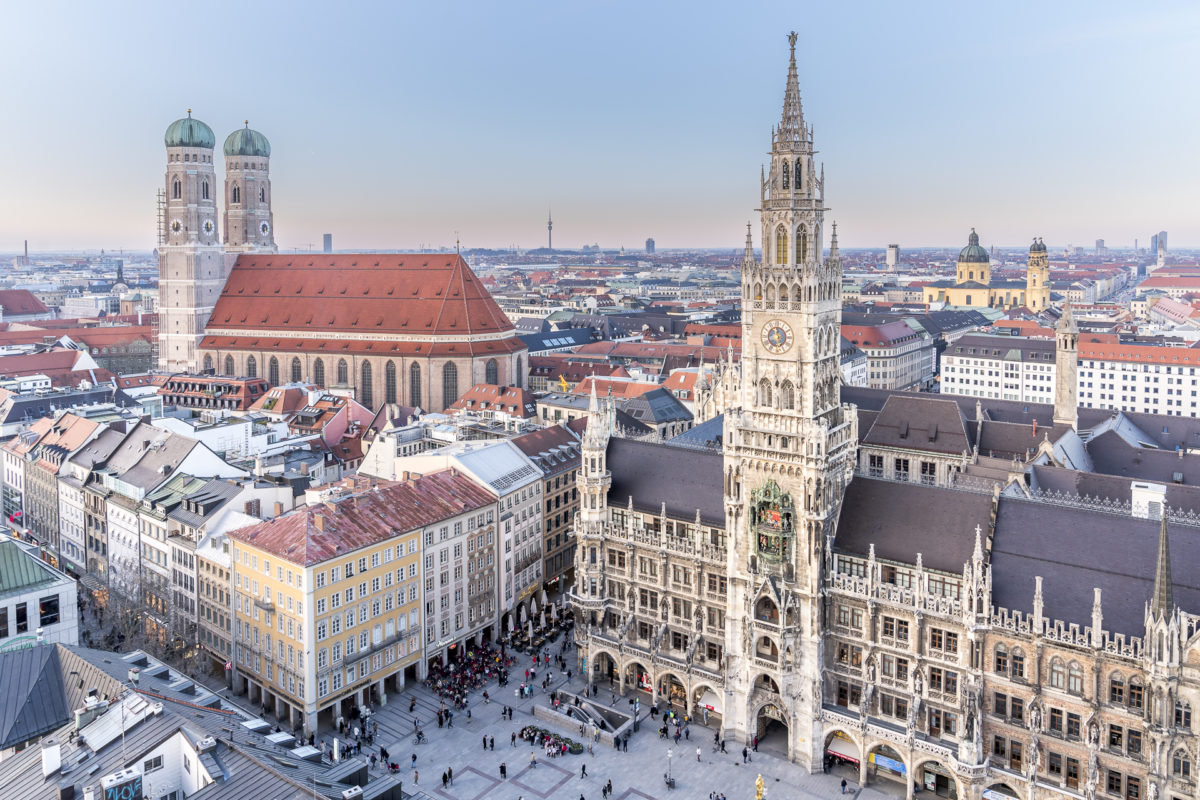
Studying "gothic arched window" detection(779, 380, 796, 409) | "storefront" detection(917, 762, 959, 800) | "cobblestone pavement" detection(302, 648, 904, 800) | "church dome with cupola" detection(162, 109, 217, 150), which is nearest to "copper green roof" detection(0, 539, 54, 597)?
"cobblestone pavement" detection(302, 648, 904, 800)

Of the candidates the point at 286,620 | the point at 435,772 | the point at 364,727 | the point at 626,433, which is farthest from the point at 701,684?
the point at 626,433

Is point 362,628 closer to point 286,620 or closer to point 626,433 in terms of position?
point 286,620

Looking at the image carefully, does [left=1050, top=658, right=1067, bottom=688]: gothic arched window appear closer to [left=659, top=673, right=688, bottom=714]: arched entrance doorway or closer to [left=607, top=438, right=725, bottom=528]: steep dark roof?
[left=607, top=438, right=725, bottom=528]: steep dark roof

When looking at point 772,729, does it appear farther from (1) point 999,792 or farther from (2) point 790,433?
(2) point 790,433

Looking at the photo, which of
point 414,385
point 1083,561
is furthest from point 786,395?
point 414,385

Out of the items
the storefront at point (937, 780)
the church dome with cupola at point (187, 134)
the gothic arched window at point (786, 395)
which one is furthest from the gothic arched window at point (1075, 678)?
the church dome with cupola at point (187, 134)
